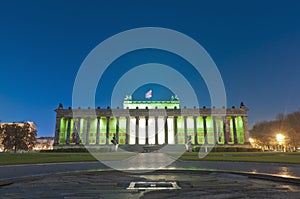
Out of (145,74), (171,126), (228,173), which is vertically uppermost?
(145,74)

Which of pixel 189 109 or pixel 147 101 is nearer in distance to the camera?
pixel 189 109

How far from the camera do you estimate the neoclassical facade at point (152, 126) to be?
3435 inches

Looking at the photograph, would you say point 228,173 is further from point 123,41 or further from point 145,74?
point 145,74

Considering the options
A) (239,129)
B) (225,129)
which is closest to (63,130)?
(225,129)

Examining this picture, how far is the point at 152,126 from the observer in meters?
91.2

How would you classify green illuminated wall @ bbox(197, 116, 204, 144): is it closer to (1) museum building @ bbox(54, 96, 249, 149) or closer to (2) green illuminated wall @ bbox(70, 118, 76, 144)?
(1) museum building @ bbox(54, 96, 249, 149)

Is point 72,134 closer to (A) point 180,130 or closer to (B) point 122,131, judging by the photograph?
(B) point 122,131

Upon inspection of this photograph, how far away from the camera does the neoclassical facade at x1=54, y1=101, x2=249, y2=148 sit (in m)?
87.2

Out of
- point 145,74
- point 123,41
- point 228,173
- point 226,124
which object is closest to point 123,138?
point 145,74

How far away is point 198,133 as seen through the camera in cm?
9194

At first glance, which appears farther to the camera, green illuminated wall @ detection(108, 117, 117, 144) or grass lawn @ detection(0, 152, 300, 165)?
green illuminated wall @ detection(108, 117, 117, 144)

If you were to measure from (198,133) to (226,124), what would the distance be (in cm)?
1151

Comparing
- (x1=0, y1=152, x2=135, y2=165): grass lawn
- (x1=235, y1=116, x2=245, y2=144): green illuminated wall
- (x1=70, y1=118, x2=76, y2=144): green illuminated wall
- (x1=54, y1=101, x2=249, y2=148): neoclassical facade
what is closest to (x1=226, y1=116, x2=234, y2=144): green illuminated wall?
(x1=54, y1=101, x2=249, y2=148): neoclassical facade

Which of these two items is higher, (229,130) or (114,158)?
(229,130)
